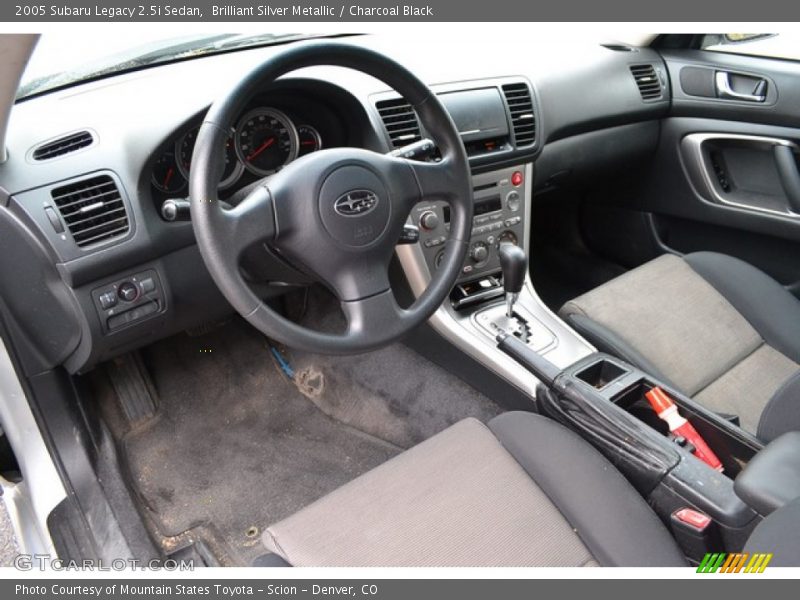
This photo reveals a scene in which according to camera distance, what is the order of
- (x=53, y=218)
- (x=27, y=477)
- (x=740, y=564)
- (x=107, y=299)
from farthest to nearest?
1. (x=27, y=477)
2. (x=107, y=299)
3. (x=53, y=218)
4. (x=740, y=564)

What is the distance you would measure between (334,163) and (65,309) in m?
0.76

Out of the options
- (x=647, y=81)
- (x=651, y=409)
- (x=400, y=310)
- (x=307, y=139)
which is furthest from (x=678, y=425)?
(x=647, y=81)

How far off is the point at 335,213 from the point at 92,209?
57cm

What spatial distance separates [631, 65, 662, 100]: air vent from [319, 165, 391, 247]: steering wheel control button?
1539mm

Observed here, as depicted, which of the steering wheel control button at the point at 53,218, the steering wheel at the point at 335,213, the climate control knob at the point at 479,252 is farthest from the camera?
the climate control knob at the point at 479,252

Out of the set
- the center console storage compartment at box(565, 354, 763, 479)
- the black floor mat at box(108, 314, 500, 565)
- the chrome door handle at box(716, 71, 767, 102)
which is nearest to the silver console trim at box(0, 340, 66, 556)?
the black floor mat at box(108, 314, 500, 565)

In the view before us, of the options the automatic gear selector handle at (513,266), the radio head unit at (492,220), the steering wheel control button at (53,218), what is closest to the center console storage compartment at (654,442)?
the automatic gear selector handle at (513,266)

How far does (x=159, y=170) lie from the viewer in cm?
150

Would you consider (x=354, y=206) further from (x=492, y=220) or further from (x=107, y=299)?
(x=492, y=220)

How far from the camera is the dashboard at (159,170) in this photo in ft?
4.55

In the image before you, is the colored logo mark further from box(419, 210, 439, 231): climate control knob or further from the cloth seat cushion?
→ box(419, 210, 439, 231): climate control knob

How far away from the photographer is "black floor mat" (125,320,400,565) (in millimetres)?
1865

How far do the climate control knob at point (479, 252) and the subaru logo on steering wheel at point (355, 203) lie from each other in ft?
2.56

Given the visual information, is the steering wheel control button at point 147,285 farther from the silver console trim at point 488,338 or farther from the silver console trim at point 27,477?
the silver console trim at point 488,338
